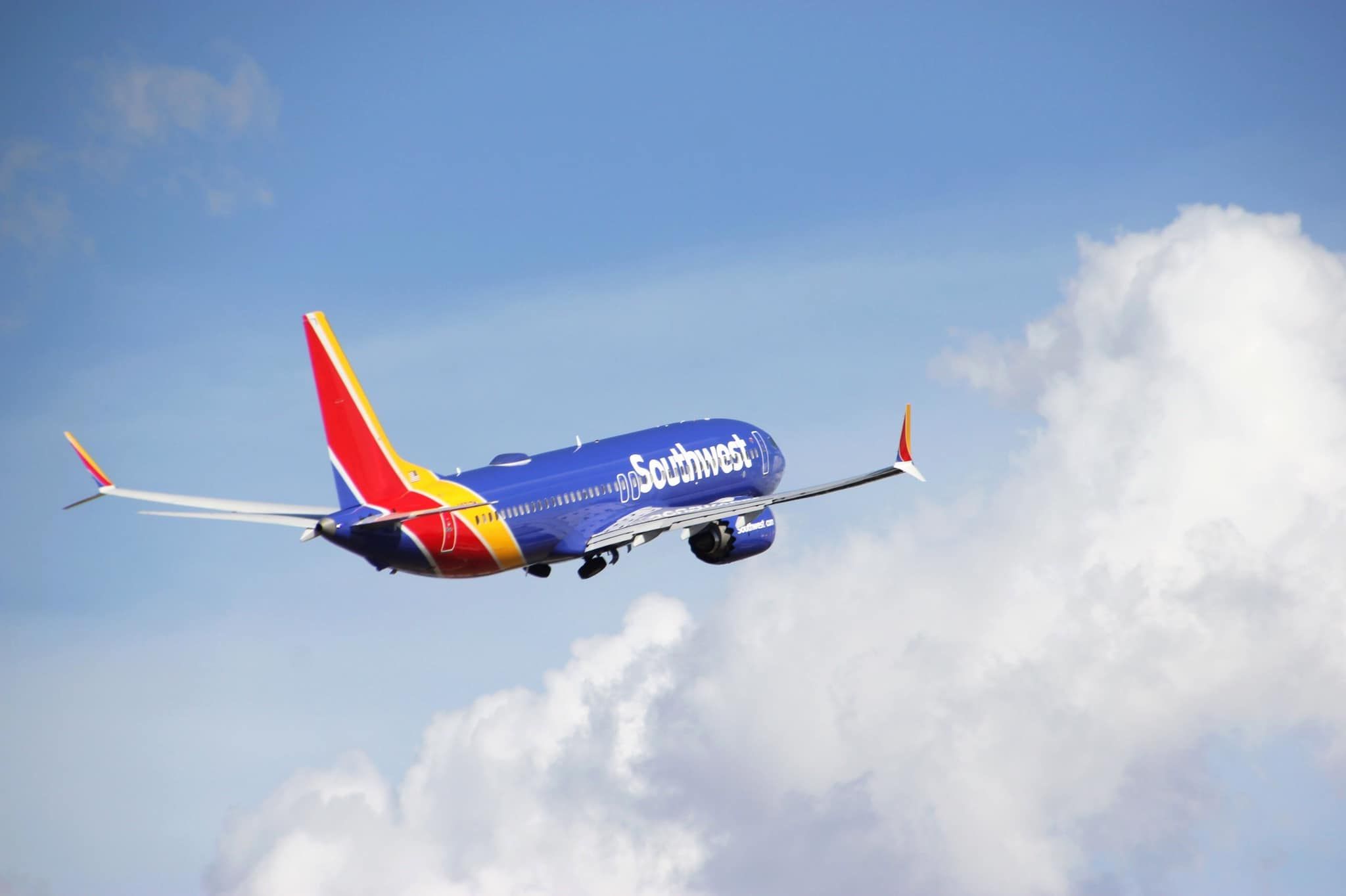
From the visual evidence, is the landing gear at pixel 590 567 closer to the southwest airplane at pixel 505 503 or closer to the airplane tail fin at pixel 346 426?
the southwest airplane at pixel 505 503

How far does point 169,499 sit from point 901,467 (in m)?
28.0

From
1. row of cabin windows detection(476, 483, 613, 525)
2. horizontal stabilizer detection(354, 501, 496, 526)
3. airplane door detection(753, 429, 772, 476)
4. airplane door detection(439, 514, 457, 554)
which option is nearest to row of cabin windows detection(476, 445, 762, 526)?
row of cabin windows detection(476, 483, 613, 525)

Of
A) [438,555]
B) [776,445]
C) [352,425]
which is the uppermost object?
[352,425]

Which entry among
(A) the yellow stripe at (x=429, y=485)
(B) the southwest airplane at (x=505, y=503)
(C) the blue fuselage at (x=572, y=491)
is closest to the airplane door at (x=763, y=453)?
(C) the blue fuselage at (x=572, y=491)

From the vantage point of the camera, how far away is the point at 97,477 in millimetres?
76000

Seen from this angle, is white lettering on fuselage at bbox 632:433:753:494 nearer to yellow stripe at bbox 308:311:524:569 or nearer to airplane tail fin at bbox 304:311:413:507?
yellow stripe at bbox 308:311:524:569

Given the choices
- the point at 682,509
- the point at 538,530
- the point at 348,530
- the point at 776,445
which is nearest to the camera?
the point at 348,530

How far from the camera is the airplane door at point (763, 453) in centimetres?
10081

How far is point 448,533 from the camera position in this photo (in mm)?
77125

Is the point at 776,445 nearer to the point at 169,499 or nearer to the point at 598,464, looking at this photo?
the point at 598,464

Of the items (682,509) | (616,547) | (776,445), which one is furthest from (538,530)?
(776,445)

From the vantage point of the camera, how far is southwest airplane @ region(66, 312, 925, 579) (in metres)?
75.2

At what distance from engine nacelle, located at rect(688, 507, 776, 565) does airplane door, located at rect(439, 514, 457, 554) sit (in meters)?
15.7

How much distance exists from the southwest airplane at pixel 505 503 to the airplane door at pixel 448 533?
0.16 ft
